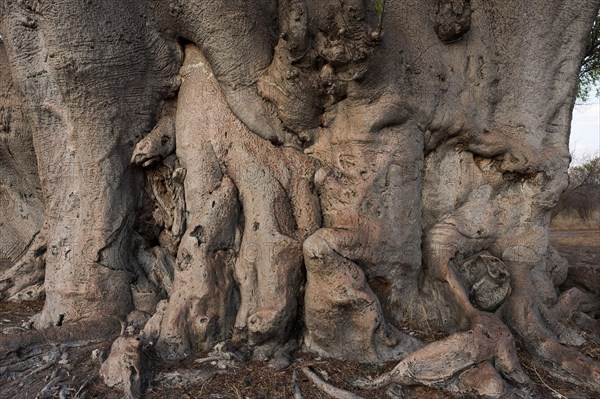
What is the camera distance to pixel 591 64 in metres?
7.84

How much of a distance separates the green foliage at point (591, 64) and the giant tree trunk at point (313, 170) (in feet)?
12.6

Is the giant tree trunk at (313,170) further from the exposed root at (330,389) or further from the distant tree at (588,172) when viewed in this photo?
the distant tree at (588,172)

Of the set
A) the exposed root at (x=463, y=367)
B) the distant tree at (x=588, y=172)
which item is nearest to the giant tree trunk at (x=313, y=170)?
the exposed root at (x=463, y=367)

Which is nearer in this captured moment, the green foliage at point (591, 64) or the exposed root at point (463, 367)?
the exposed root at point (463, 367)

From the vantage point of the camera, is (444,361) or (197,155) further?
(197,155)

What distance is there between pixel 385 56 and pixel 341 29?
1.58ft

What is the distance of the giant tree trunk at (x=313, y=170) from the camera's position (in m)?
3.00

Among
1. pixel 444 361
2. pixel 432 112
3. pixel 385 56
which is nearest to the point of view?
pixel 444 361

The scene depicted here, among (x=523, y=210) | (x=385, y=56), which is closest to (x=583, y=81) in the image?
(x=523, y=210)

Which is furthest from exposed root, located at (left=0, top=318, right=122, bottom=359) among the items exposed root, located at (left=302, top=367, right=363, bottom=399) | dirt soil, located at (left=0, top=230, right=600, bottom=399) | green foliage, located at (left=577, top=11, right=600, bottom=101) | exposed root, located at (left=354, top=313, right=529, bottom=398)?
green foliage, located at (left=577, top=11, right=600, bottom=101)

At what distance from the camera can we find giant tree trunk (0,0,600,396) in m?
3.00

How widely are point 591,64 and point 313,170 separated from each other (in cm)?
700

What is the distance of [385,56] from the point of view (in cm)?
327

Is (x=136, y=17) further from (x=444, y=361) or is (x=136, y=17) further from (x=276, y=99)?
(x=444, y=361)
